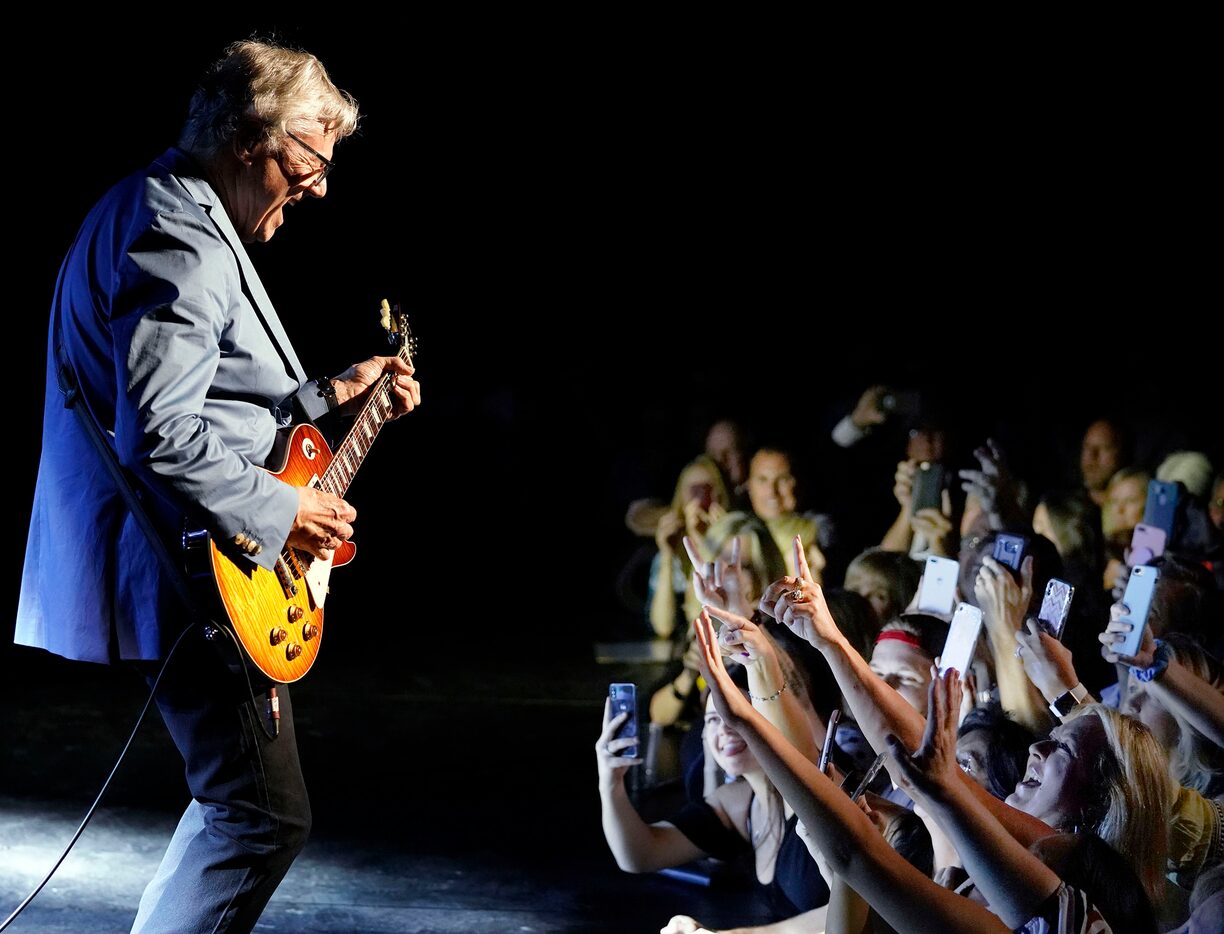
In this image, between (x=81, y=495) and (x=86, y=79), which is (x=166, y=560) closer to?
(x=81, y=495)

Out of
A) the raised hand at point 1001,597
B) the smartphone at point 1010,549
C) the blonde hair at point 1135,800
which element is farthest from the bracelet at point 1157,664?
the blonde hair at point 1135,800

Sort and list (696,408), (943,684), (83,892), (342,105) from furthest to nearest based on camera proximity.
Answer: (696,408), (83,892), (342,105), (943,684)

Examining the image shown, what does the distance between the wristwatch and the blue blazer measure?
1647 millimetres

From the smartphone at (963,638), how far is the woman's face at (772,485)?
2.13m

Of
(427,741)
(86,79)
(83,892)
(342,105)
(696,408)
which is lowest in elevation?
(427,741)

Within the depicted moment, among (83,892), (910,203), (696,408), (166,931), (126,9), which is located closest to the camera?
(166,931)

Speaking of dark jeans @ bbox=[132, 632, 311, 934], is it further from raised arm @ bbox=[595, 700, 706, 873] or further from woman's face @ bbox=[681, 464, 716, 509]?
woman's face @ bbox=[681, 464, 716, 509]

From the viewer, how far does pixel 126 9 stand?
6.23m

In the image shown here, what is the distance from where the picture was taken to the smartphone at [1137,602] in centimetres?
301

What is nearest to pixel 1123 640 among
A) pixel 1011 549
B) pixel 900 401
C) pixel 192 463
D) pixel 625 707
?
pixel 1011 549

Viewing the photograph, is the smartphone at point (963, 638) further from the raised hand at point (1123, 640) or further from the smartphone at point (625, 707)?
the smartphone at point (625, 707)

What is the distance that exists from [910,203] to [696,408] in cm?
210

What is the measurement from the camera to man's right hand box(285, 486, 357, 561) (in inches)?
79.4

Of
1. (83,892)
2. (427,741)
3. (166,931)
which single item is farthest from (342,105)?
(427,741)
